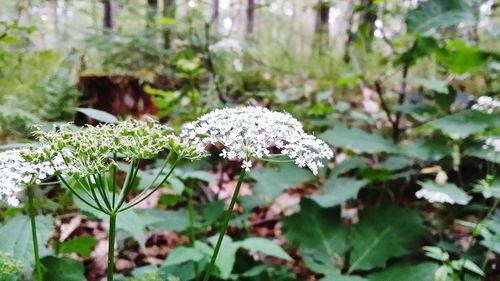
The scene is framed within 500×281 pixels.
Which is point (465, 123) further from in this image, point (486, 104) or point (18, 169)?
point (18, 169)

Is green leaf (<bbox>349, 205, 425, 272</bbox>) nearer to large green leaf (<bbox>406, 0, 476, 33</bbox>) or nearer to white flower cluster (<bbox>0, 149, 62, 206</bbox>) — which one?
large green leaf (<bbox>406, 0, 476, 33</bbox>)

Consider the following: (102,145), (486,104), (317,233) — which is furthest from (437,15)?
(102,145)

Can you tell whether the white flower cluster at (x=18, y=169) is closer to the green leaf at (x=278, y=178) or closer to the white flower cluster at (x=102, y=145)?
the white flower cluster at (x=102, y=145)

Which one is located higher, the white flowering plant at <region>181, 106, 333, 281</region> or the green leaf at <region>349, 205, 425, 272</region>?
the white flowering plant at <region>181, 106, 333, 281</region>

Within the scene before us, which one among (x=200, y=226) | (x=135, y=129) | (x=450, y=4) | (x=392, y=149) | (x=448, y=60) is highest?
(x=450, y=4)

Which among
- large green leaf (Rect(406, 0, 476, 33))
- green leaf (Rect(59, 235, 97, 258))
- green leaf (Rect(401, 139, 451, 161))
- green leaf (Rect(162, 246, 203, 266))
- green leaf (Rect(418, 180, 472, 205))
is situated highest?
large green leaf (Rect(406, 0, 476, 33))

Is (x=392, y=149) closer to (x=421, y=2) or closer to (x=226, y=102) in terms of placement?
(x=421, y=2)

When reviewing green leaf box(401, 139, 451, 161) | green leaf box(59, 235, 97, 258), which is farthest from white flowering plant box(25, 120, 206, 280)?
green leaf box(401, 139, 451, 161)

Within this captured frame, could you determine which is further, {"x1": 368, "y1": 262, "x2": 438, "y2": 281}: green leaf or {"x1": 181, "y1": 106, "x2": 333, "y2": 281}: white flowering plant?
{"x1": 368, "y1": 262, "x2": 438, "y2": 281}: green leaf

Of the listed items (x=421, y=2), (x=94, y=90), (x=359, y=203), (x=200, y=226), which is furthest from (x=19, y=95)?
(x=421, y=2)
